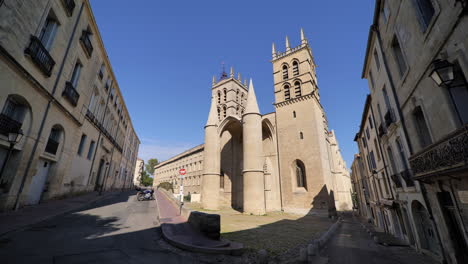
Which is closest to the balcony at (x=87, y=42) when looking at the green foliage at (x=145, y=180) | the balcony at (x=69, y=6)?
the balcony at (x=69, y=6)

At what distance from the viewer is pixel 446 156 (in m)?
4.57

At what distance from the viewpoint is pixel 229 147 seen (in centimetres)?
3331

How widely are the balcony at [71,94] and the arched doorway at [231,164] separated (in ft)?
62.4

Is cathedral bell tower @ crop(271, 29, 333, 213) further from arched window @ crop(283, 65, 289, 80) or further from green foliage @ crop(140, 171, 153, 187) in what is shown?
green foliage @ crop(140, 171, 153, 187)

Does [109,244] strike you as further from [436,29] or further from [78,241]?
[436,29]

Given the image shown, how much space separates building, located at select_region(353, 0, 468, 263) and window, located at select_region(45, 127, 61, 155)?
17.3m

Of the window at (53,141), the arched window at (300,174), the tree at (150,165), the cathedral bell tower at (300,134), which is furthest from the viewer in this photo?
the tree at (150,165)

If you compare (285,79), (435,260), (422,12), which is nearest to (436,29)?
(422,12)

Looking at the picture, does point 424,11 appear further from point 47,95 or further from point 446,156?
point 47,95

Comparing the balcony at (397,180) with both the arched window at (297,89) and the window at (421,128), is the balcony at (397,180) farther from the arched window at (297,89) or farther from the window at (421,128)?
the arched window at (297,89)

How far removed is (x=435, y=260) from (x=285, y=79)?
89.1ft

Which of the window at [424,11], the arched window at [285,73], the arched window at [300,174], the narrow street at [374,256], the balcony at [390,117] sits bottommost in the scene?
the narrow street at [374,256]

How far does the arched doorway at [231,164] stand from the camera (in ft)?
98.6

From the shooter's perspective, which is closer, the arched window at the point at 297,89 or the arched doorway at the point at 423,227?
the arched doorway at the point at 423,227
